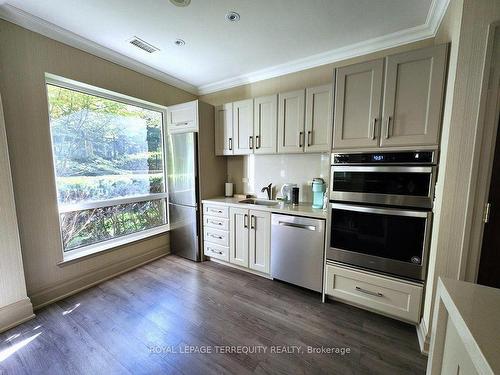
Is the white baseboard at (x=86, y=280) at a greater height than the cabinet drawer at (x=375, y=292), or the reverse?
Answer: the cabinet drawer at (x=375, y=292)

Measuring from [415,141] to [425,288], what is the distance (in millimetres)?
1176

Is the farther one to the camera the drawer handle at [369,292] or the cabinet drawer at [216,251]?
the cabinet drawer at [216,251]

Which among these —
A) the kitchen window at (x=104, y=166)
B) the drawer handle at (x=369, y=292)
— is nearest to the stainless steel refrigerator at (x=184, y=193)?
the kitchen window at (x=104, y=166)

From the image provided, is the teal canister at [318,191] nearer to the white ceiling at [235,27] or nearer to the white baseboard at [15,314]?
the white ceiling at [235,27]

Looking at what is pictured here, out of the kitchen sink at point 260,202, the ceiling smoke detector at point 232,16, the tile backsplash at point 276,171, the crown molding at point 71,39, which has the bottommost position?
the kitchen sink at point 260,202

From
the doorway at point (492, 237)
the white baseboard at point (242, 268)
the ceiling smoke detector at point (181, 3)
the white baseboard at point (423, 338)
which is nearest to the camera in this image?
the doorway at point (492, 237)

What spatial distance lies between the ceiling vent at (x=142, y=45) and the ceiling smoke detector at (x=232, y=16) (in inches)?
39.2

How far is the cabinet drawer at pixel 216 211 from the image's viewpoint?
2.73 m

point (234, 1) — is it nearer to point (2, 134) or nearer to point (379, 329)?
point (2, 134)

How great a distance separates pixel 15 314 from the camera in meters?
1.77

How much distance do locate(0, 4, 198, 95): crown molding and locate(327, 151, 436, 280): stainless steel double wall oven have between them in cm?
265

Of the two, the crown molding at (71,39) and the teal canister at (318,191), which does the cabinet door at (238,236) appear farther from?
the crown molding at (71,39)

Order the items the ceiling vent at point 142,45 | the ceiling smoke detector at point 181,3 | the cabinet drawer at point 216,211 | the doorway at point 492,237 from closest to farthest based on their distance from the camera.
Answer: the doorway at point 492,237, the ceiling smoke detector at point 181,3, the ceiling vent at point 142,45, the cabinet drawer at point 216,211

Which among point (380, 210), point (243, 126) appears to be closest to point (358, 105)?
point (380, 210)
